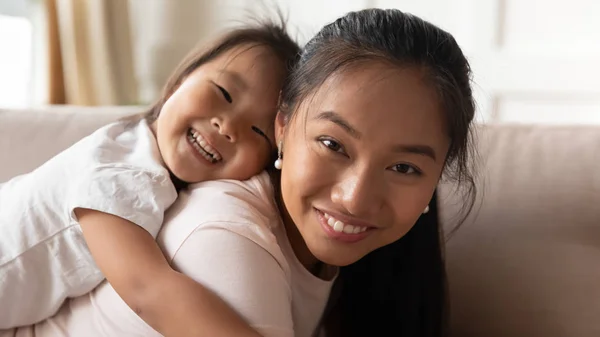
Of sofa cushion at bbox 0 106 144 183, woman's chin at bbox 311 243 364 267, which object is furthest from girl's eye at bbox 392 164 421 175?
sofa cushion at bbox 0 106 144 183

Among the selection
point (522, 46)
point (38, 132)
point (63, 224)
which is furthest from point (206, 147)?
point (522, 46)

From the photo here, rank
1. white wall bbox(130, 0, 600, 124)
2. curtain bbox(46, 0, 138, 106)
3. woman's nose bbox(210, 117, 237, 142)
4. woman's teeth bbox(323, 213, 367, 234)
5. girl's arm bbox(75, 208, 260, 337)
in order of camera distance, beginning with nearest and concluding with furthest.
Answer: girl's arm bbox(75, 208, 260, 337), woman's teeth bbox(323, 213, 367, 234), woman's nose bbox(210, 117, 237, 142), white wall bbox(130, 0, 600, 124), curtain bbox(46, 0, 138, 106)

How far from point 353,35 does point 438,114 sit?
0.16 meters

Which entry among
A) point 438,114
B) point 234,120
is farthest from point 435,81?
point 234,120

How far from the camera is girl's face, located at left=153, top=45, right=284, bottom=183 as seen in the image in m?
1.02

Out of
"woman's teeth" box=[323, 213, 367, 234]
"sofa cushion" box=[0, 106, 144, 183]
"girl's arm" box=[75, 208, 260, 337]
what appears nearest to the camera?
"girl's arm" box=[75, 208, 260, 337]

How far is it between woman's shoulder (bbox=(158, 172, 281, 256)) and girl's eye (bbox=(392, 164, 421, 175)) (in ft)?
0.62

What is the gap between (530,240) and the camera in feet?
3.56

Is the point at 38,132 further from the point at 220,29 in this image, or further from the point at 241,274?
the point at 220,29

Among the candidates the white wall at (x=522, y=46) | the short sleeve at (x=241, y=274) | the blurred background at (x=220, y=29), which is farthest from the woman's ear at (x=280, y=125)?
the blurred background at (x=220, y=29)

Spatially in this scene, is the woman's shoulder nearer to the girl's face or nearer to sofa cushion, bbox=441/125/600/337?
Result: the girl's face

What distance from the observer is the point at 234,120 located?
1021 mm

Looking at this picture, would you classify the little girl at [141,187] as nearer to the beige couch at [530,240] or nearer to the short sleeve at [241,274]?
the short sleeve at [241,274]

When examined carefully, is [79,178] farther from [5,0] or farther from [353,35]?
[5,0]
